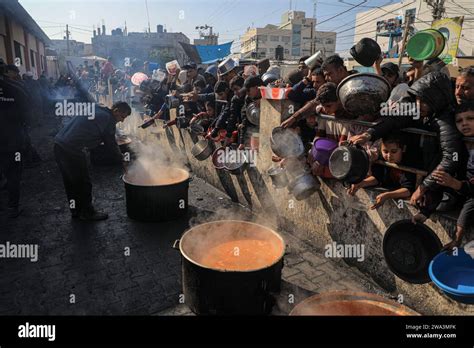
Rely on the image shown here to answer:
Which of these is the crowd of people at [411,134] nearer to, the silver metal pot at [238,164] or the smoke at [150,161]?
the silver metal pot at [238,164]

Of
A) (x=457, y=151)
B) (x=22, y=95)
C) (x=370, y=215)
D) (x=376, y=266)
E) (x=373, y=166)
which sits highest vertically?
(x=22, y=95)

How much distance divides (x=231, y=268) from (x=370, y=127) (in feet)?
8.06

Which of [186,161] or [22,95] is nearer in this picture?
[22,95]

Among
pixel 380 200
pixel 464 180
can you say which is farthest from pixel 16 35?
pixel 464 180

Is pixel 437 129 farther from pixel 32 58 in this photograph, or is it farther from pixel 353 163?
pixel 32 58

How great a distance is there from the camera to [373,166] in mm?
4227

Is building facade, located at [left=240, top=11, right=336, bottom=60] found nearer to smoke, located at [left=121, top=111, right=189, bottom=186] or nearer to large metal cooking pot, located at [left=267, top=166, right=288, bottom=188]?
smoke, located at [left=121, top=111, right=189, bottom=186]

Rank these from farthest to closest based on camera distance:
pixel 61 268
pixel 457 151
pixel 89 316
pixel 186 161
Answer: pixel 186 161 → pixel 61 268 → pixel 89 316 → pixel 457 151

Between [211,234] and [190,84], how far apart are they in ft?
24.0

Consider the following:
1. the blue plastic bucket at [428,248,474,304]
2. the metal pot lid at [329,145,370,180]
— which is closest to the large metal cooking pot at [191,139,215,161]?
the metal pot lid at [329,145,370,180]

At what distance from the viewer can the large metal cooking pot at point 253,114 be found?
21.9ft

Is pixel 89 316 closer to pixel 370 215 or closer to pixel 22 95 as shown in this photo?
pixel 370 215

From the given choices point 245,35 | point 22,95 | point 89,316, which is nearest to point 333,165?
point 89,316

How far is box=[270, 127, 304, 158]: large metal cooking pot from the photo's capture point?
511 centimetres
